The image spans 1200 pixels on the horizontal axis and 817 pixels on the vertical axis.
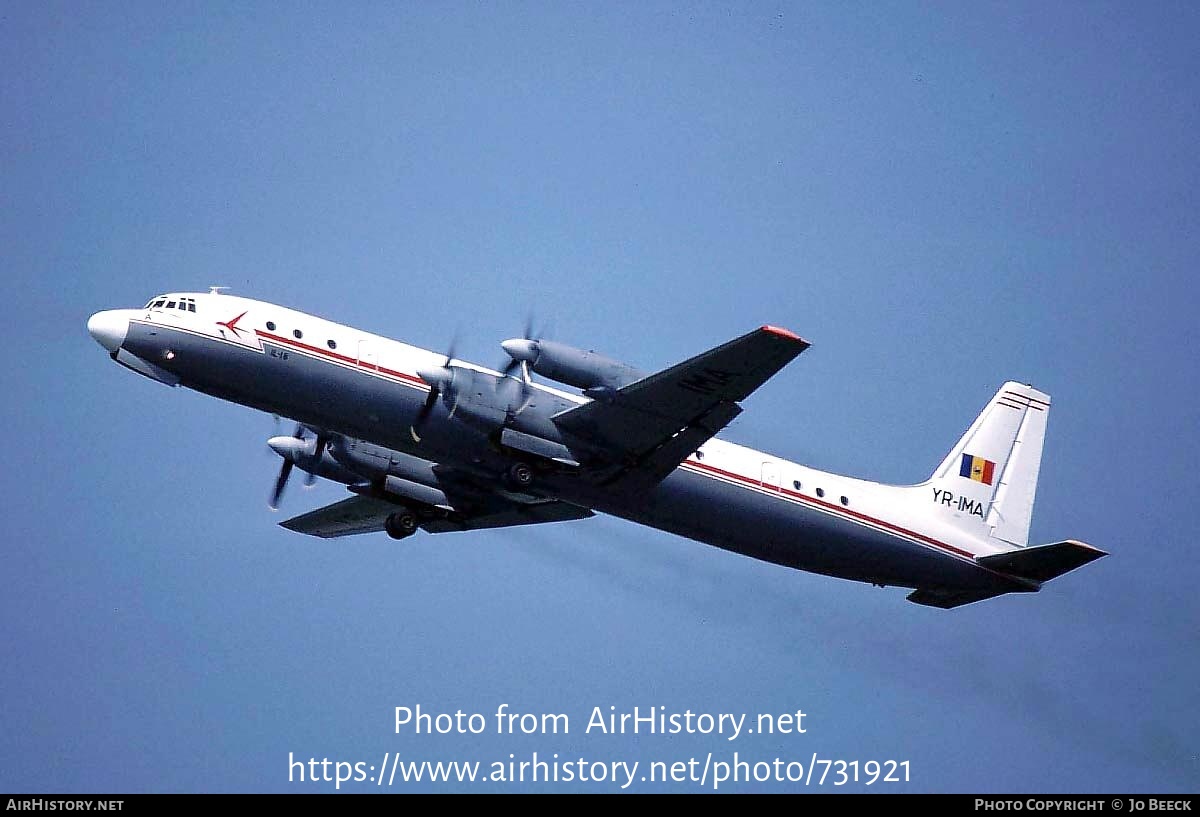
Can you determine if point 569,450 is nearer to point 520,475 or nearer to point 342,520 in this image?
point 520,475

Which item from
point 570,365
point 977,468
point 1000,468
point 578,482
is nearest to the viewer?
point 570,365

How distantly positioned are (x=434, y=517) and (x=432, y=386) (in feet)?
18.9

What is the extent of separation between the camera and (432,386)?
25641mm

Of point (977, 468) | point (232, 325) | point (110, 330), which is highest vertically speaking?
point (977, 468)

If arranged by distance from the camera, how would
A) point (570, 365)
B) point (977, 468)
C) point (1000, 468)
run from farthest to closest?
1. point (1000, 468)
2. point (977, 468)
3. point (570, 365)

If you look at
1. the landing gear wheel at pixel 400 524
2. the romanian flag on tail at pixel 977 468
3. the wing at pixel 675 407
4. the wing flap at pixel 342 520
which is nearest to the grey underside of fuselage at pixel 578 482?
the wing at pixel 675 407

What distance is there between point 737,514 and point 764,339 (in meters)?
4.89

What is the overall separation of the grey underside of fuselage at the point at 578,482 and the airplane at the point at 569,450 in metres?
0.03

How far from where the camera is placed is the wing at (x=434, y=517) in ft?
100

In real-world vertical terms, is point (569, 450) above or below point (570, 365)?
below

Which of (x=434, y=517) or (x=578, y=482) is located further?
(x=434, y=517)

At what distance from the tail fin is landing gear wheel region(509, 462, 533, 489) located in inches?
355

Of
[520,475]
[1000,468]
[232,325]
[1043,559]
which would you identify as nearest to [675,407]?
[520,475]

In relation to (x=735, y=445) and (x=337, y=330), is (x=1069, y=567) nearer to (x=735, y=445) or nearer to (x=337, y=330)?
(x=735, y=445)
